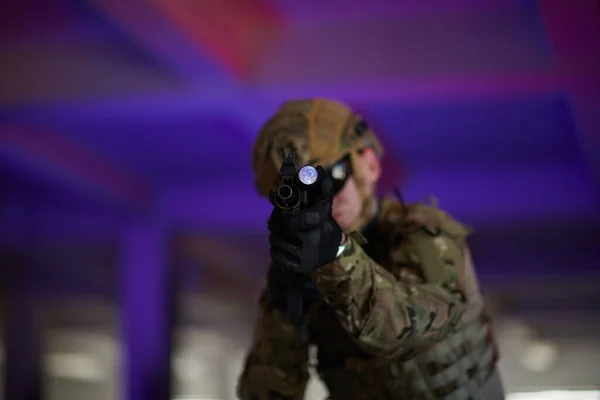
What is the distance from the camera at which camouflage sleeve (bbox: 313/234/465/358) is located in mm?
819

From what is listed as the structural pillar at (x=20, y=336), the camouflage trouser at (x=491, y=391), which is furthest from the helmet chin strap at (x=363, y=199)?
the structural pillar at (x=20, y=336)

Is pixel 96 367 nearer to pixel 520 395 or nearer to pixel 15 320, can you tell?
pixel 15 320

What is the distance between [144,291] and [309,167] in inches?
104

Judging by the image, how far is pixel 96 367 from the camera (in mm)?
3354

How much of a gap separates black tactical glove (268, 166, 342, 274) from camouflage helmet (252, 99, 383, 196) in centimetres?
27

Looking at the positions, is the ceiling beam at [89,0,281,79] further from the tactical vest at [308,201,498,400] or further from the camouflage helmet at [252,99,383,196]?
the tactical vest at [308,201,498,400]

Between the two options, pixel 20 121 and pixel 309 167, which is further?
pixel 20 121

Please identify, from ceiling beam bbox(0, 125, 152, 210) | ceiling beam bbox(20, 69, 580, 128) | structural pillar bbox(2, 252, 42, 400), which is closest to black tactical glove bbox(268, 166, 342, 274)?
ceiling beam bbox(20, 69, 580, 128)

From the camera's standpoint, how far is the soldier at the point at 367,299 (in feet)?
2.78

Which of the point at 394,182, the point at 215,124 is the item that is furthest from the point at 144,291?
the point at 394,182

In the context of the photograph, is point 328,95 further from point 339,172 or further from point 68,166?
point 68,166

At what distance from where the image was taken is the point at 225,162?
9.73 ft

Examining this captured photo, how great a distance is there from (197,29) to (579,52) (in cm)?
105

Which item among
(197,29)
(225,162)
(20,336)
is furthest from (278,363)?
(20,336)
